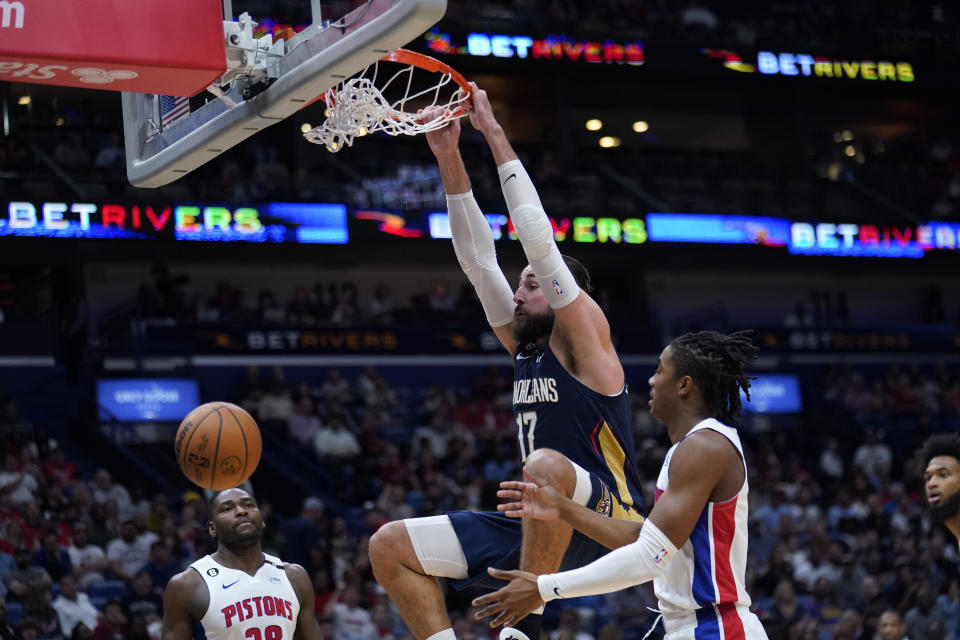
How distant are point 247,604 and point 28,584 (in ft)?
17.8

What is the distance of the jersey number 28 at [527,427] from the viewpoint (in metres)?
5.81

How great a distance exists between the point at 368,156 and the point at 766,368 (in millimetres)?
Result: 8619

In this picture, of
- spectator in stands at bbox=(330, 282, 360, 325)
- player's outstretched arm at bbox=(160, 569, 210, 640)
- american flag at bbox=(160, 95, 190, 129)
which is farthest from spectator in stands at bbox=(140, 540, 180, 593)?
spectator in stands at bbox=(330, 282, 360, 325)

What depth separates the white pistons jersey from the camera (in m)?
4.72

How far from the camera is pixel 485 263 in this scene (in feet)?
21.2

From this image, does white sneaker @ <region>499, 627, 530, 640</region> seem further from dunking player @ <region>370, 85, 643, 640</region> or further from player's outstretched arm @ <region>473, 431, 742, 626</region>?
player's outstretched arm @ <region>473, 431, 742, 626</region>

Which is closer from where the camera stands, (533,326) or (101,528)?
(533,326)

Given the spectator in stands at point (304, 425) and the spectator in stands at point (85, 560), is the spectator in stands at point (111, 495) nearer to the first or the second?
the spectator in stands at point (85, 560)

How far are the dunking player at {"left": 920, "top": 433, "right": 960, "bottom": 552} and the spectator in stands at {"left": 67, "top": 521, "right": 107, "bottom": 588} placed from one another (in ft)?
28.6

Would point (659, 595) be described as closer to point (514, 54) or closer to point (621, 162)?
point (514, 54)

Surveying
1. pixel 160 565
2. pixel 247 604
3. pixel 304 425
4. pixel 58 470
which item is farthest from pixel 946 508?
pixel 304 425

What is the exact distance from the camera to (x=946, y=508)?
5992mm

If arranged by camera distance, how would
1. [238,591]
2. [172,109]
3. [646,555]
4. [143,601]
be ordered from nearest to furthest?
[646,555], [172,109], [238,591], [143,601]

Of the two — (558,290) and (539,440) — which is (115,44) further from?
(539,440)
